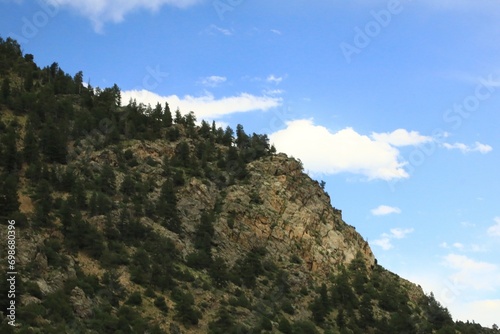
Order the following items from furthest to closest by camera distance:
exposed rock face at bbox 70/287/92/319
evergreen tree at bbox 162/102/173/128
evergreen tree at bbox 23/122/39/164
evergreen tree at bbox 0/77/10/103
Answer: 1. evergreen tree at bbox 162/102/173/128
2. evergreen tree at bbox 0/77/10/103
3. evergreen tree at bbox 23/122/39/164
4. exposed rock face at bbox 70/287/92/319

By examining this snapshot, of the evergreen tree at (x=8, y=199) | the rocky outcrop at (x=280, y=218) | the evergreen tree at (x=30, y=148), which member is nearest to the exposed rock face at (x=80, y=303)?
the evergreen tree at (x=8, y=199)

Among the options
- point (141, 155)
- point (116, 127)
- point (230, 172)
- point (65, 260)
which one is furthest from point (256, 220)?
point (65, 260)

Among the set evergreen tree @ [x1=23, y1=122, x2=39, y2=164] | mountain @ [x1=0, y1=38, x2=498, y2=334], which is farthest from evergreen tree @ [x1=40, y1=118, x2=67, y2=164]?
evergreen tree @ [x1=23, y1=122, x2=39, y2=164]

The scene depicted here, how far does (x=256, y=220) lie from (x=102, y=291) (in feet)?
117

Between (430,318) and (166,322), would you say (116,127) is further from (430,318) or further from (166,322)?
(430,318)

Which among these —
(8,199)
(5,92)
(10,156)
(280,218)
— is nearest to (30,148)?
(10,156)

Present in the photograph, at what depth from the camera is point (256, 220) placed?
92.3 m

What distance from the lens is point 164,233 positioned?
3155 inches

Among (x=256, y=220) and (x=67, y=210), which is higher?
(x=256, y=220)

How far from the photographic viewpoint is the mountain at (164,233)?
6047cm

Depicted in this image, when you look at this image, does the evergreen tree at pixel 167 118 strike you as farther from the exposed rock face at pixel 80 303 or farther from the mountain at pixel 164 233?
the exposed rock face at pixel 80 303

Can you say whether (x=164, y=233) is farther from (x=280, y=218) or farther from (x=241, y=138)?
(x=241, y=138)

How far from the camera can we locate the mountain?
198ft

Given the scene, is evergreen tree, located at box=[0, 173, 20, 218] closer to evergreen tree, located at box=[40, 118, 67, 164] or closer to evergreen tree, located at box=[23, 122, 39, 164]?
evergreen tree, located at box=[23, 122, 39, 164]
